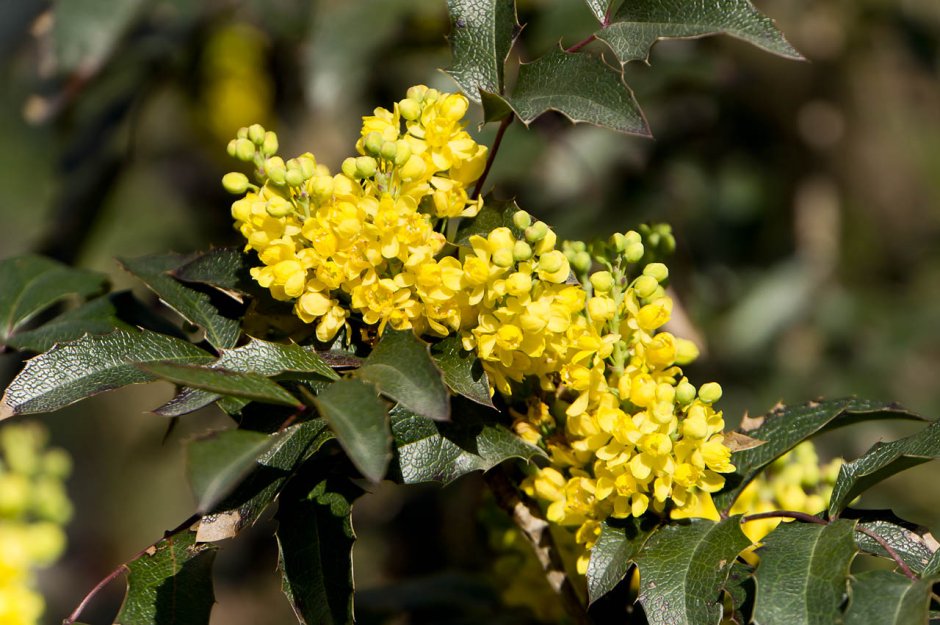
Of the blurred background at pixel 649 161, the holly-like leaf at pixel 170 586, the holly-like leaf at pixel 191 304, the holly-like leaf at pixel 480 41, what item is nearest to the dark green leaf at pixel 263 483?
the holly-like leaf at pixel 170 586

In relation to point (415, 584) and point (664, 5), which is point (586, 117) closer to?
point (664, 5)

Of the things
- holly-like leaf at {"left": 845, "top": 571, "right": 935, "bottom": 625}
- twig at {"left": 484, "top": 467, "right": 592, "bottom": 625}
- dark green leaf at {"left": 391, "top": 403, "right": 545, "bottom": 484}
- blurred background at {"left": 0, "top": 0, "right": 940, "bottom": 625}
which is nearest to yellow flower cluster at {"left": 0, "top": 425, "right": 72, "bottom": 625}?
dark green leaf at {"left": 391, "top": 403, "right": 545, "bottom": 484}

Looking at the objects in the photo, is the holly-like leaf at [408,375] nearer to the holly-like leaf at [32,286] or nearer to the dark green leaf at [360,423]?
the dark green leaf at [360,423]

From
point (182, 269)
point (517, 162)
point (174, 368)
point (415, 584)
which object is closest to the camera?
point (174, 368)

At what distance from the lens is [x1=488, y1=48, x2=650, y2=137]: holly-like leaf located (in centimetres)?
82

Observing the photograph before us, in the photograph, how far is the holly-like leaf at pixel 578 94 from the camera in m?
0.82

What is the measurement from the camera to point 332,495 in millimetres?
854

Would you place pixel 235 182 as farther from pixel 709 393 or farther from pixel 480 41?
pixel 709 393

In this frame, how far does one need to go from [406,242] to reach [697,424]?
11.7 inches

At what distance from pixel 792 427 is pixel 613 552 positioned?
9.5 inches

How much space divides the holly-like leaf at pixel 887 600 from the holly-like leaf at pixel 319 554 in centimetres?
42

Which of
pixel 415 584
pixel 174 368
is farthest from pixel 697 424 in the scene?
pixel 415 584

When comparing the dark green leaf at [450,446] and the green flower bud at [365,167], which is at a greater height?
the green flower bud at [365,167]

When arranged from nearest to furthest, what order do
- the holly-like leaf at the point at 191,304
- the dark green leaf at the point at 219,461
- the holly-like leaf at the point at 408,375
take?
the dark green leaf at the point at 219,461, the holly-like leaf at the point at 408,375, the holly-like leaf at the point at 191,304
